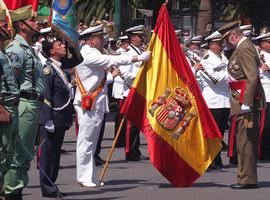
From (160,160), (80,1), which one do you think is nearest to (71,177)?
(160,160)

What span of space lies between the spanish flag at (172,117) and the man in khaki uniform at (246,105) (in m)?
0.37

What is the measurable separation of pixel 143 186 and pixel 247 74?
1821mm

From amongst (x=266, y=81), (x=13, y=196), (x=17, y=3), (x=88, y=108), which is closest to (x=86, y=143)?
(x=88, y=108)

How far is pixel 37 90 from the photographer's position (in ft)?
31.7

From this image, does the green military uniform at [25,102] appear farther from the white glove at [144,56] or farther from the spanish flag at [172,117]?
the spanish flag at [172,117]

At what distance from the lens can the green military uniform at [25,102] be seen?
9359 millimetres

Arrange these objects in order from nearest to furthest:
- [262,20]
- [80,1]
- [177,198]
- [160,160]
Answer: [177,198] → [160,160] → [80,1] → [262,20]

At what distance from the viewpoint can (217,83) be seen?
14.7 metres

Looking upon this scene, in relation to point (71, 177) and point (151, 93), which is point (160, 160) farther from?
point (71, 177)

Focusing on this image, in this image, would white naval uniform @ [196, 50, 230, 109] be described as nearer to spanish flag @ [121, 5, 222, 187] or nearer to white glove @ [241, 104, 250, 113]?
spanish flag @ [121, 5, 222, 187]

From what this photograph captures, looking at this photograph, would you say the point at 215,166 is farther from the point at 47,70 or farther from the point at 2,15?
the point at 2,15

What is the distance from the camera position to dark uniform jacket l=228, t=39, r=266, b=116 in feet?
36.9

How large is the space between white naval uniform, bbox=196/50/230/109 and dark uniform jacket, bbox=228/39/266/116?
2845 millimetres

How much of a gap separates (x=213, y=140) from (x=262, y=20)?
75.8 ft
